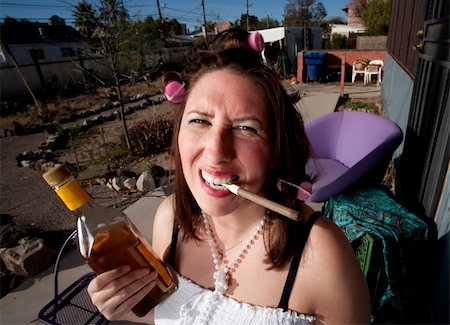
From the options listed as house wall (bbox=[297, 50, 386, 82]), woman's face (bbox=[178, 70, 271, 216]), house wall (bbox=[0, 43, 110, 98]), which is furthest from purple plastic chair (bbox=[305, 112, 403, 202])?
house wall (bbox=[0, 43, 110, 98])

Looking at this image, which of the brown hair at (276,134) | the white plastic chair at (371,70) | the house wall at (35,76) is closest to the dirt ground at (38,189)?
the brown hair at (276,134)

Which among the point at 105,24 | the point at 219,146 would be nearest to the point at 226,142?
the point at 219,146

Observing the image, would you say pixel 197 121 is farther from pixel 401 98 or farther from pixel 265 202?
pixel 401 98

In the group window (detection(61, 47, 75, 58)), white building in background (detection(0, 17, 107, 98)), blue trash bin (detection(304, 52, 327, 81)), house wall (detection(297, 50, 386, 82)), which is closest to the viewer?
house wall (detection(297, 50, 386, 82))

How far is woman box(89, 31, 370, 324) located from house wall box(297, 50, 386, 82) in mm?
13076

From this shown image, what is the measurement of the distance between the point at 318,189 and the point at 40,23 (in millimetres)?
35597

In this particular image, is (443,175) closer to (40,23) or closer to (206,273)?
(206,273)

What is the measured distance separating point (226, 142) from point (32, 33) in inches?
1327

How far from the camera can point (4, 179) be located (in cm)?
620

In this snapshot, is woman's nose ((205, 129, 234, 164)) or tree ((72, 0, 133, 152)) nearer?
woman's nose ((205, 129, 234, 164))

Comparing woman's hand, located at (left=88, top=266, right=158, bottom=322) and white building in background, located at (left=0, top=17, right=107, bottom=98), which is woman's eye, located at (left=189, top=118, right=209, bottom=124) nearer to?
woman's hand, located at (left=88, top=266, right=158, bottom=322)

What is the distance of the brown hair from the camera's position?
0.99 m

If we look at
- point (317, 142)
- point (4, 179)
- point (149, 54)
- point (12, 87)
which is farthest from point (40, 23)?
point (317, 142)

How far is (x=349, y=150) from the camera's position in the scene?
123 inches
